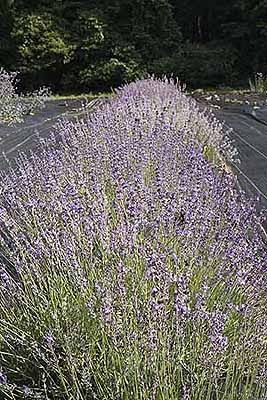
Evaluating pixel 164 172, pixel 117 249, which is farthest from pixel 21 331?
pixel 164 172

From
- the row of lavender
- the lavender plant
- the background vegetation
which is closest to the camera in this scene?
the row of lavender

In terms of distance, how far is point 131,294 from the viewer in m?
1.93

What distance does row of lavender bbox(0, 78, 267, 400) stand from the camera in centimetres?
163

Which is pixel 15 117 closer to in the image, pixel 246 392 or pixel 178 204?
pixel 178 204

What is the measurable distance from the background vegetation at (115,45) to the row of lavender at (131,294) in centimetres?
1555

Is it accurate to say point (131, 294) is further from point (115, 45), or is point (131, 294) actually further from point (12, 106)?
point (115, 45)

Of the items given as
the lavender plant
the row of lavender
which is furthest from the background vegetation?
the row of lavender

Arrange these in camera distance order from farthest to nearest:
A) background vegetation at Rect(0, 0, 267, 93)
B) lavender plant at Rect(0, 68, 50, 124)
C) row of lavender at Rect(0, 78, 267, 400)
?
1. background vegetation at Rect(0, 0, 267, 93)
2. lavender plant at Rect(0, 68, 50, 124)
3. row of lavender at Rect(0, 78, 267, 400)

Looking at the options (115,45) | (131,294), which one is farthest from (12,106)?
(131,294)

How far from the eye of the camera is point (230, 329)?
6.75 feet

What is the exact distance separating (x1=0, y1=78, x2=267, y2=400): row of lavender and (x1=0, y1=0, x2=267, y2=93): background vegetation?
51.0ft

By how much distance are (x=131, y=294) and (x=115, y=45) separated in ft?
56.1

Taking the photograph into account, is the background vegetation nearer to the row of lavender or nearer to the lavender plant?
the lavender plant

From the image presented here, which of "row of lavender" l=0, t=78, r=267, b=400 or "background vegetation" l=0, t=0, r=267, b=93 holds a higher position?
"row of lavender" l=0, t=78, r=267, b=400
